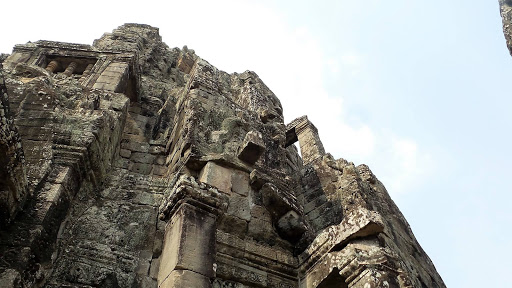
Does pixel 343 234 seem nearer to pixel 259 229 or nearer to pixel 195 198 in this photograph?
pixel 259 229

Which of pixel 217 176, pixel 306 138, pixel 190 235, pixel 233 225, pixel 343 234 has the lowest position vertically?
pixel 190 235

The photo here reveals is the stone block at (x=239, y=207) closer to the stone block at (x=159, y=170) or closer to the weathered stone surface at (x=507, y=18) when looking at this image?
the stone block at (x=159, y=170)

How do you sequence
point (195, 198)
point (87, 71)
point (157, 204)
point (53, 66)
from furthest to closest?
point (53, 66), point (87, 71), point (157, 204), point (195, 198)

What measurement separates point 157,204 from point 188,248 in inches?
87.9

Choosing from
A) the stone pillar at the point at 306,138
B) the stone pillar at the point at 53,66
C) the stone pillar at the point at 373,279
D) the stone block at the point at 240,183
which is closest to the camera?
the stone pillar at the point at 373,279

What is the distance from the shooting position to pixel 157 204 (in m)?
6.67

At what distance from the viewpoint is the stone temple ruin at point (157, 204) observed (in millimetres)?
4699

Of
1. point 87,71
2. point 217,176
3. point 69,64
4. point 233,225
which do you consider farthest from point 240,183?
point 69,64

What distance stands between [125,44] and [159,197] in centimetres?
908

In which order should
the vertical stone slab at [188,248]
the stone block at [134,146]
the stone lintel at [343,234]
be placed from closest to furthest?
the vertical stone slab at [188,248], the stone lintel at [343,234], the stone block at [134,146]

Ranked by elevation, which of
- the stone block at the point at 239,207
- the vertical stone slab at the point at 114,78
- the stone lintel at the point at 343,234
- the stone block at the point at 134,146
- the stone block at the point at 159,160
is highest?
the vertical stone slab at the point at 114,78

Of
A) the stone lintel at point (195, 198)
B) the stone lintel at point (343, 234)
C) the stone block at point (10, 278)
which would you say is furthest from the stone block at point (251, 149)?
the stone block at point (10, 278)

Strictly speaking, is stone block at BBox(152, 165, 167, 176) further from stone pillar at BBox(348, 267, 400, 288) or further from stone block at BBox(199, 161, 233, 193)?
stone pillar at BBox(348, 267, 400, 288)

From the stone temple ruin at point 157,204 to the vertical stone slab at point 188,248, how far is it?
Answer: 0.01m
